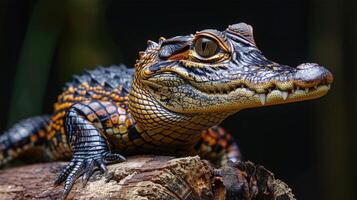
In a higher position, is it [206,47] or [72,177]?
[206,47]

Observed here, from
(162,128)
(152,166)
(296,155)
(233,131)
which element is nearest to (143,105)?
(162,128)

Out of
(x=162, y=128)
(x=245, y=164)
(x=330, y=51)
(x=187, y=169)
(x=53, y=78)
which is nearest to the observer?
(x=187, y=169)

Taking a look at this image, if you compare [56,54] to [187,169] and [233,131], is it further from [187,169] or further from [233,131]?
[187,169]

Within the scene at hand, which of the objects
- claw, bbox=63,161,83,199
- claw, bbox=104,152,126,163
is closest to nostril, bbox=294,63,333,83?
claw, bbox=104,152,126,163

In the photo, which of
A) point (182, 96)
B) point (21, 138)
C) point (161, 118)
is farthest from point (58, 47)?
point (182, 96)

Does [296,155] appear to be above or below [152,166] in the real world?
below

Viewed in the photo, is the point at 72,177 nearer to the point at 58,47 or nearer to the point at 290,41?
the point at 290,41

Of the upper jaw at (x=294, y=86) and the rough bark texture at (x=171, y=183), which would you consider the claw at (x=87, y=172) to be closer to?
the rough bark texture at (x=171, y=183)
